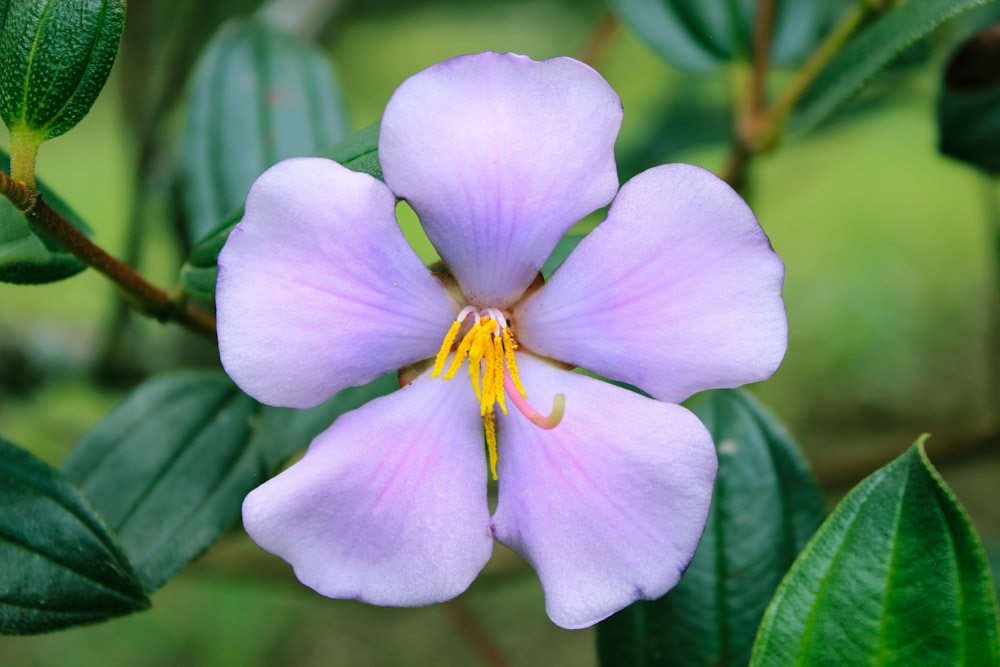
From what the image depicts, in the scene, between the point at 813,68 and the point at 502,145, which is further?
the point at 813,68

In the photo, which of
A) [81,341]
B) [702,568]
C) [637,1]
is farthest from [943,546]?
[81,341]

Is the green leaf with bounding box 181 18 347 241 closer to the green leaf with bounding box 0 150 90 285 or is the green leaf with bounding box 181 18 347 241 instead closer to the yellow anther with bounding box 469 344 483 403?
the green leaf with bounding box 0 150 90 285

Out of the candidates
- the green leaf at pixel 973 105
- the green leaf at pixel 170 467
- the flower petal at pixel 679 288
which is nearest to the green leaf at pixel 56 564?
the green leaf at pixel 170 467

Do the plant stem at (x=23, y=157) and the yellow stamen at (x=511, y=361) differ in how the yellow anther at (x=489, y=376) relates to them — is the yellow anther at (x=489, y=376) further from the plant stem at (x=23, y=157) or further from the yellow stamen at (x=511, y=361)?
the plant stem at (x=23, y=157)

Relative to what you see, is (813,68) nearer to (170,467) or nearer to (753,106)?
(753,106)

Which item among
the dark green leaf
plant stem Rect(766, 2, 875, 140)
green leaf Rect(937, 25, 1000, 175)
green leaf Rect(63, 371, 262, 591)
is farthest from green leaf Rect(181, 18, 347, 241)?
green leaf Rect(937, 25, 1000, 175)

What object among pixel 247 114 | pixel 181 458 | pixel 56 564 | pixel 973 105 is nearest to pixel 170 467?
pixel 181 458
